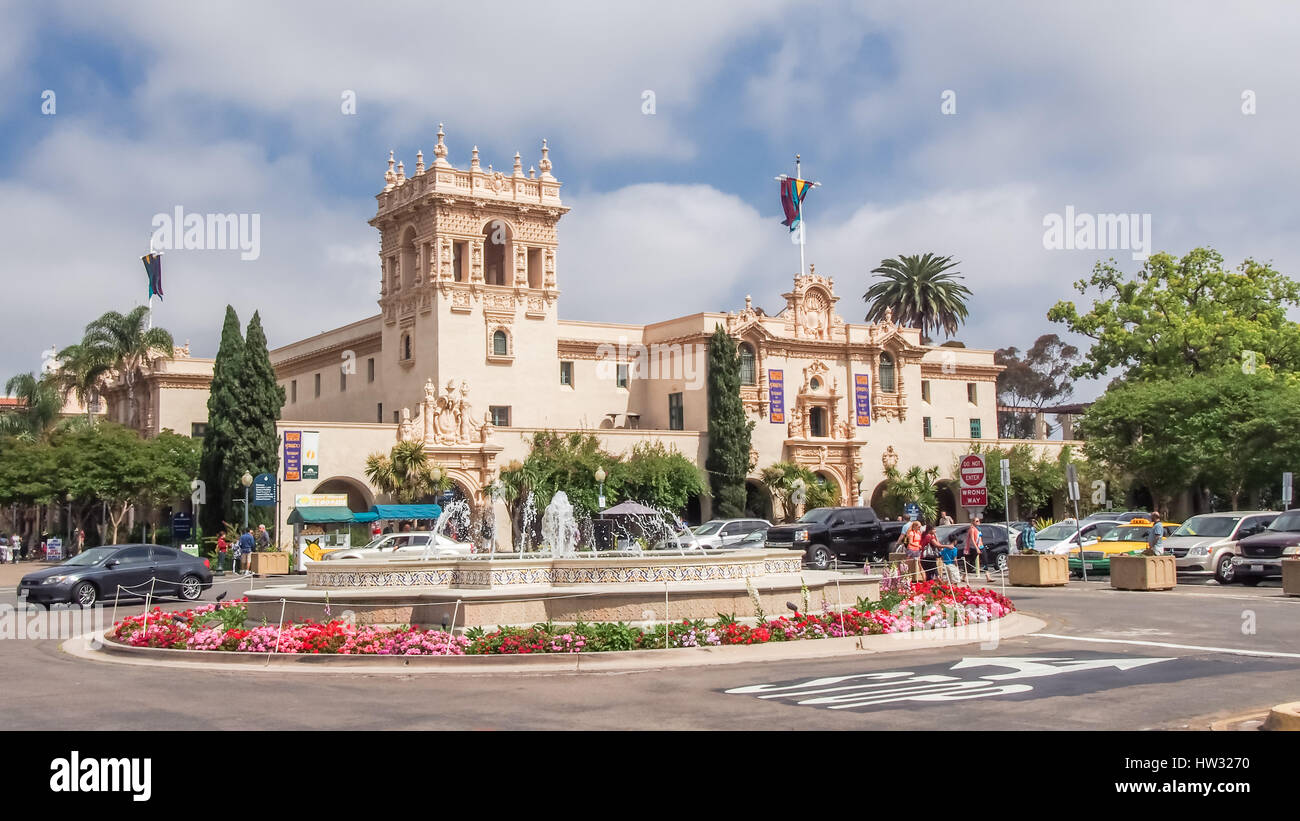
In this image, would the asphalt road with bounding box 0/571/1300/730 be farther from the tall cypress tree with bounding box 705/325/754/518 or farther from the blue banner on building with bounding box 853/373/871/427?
the blue banner on building with bounding box 853/373/871/427

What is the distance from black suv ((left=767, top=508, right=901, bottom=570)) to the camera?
122 feet

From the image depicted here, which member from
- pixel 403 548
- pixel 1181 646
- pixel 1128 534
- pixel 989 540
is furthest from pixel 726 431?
pixel 1181 646

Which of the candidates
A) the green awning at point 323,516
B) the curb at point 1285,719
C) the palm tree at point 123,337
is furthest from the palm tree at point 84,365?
the curb at point 1285,719

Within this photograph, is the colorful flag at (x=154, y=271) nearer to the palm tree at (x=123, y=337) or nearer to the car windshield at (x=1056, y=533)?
the palm tree at (x=123, y=337)

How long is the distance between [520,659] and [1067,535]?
25.6 m

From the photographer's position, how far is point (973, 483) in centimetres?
2678

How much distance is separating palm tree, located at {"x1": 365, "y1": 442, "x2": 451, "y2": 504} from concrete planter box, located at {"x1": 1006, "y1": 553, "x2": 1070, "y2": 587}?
84.0 ft

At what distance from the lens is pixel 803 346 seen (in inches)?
2488

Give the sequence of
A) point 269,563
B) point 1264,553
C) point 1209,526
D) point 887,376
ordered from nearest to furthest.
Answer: point 1264,553 < point 1209,526 < point 269,563 < point 887,376

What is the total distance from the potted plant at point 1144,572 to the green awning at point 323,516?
26894 millimetres

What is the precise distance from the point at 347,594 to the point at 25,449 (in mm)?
44825

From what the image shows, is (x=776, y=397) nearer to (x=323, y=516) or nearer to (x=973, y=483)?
(x=323, y=516)

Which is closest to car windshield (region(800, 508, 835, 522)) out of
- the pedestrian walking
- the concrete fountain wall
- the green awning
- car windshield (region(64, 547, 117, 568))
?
the pedestrian walking
